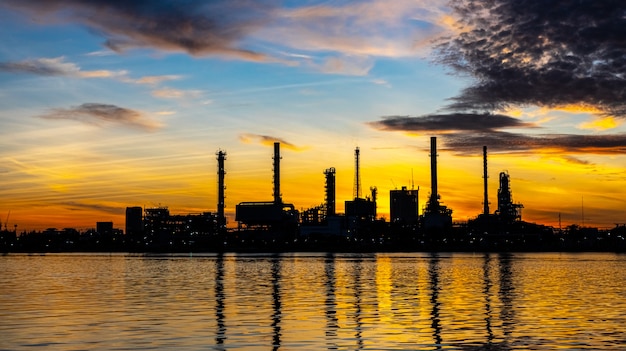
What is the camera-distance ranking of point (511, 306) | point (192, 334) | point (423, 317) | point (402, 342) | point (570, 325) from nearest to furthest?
point (402, 342), point (192, 334), point (570, 325), point (423, 317), point (511, 306)

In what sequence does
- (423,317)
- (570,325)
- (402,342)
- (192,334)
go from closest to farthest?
1. (402,342)
2. (192,334)
3. (570,325)
4. (423,317)

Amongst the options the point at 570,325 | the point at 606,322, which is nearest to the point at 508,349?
the point at 570,325

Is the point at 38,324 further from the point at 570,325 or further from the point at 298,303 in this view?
the point at 570,325

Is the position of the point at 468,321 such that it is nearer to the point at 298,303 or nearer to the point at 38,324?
the point at 298,303

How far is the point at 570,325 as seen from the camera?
45.8m

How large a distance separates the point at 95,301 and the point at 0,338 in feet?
82.4

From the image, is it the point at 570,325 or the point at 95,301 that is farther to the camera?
the point at 95,301

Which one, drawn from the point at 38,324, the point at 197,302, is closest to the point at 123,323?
the point at 38,324

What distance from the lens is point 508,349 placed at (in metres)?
35.6

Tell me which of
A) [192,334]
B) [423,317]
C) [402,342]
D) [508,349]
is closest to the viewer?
[508,349]

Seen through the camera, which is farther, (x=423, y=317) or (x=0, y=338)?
(x=423, y=317)

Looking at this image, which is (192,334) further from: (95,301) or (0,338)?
(95,301)

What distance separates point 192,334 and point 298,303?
21.5 metres

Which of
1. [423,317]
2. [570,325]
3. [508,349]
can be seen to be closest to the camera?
[508,349]
